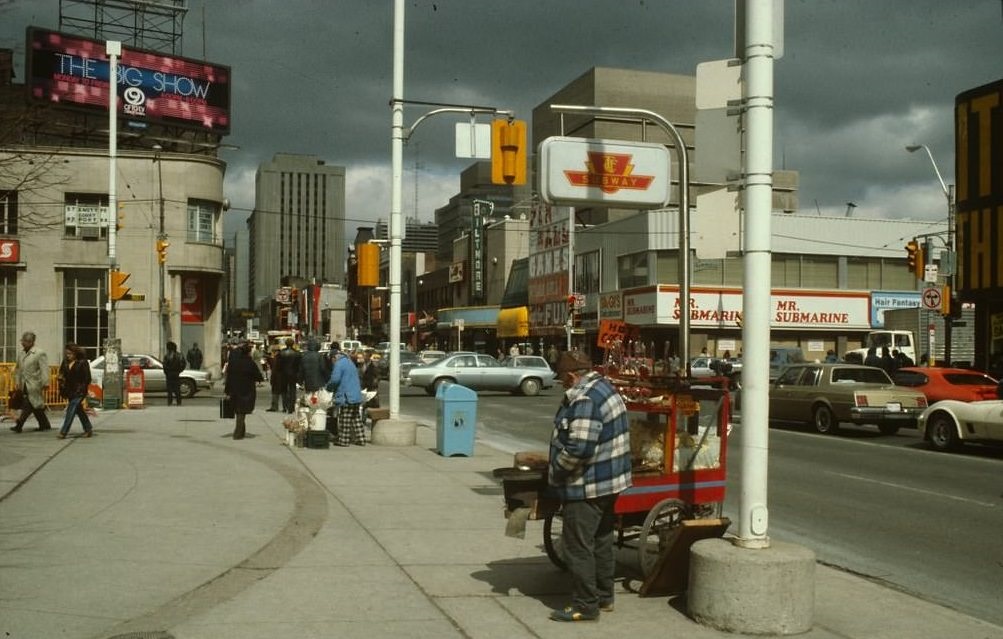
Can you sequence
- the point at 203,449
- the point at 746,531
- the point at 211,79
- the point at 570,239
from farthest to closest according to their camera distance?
the point at 570,239 → the point at 211,79 → the point at 203,449 → the point at 746,531

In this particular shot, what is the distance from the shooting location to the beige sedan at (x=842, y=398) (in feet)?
67.0

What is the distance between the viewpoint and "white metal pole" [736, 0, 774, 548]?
622cm

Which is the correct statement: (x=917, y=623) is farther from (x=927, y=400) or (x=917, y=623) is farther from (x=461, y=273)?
(x=461, y=273)

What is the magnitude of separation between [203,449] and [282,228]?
185 m

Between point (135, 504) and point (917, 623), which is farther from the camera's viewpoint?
point (135, 504)

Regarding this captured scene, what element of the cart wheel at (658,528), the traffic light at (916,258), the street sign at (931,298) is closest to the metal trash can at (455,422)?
the cart wheel at (658,528)

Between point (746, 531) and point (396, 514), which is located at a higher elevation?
point (746, 531)

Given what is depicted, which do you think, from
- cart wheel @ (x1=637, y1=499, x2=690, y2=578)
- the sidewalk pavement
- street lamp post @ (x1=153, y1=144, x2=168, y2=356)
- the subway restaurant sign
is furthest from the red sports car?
street lamp post @ (x1=153, y1=144, x2=168, y2=356)

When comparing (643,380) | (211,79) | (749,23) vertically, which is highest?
(211,79)

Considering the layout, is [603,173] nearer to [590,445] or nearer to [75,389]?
[590,445]

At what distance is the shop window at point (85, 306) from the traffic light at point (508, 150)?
32.4 metres

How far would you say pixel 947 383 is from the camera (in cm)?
2244

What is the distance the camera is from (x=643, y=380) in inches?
314

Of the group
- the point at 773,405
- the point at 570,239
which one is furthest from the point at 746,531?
the point at 570,239
